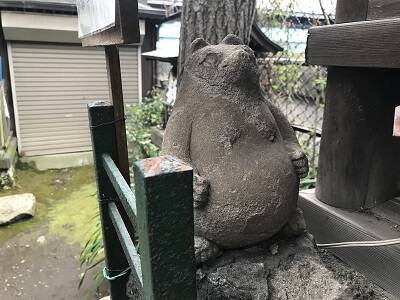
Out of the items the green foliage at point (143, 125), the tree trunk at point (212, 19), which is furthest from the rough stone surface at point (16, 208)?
the tree trunk at point (212, 19)

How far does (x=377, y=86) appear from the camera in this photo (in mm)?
1749

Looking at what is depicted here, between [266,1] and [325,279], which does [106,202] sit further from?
[266,1]

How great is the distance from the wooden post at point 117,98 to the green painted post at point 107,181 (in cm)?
2

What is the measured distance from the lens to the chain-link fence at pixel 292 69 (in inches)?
163

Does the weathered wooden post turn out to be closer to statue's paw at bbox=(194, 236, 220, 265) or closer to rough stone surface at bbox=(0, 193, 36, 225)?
statue's paw at bbox=(194, 236, 220, 265)

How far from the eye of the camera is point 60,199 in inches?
194

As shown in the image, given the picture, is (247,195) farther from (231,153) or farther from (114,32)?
(114,32)

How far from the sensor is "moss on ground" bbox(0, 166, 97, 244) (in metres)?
4.03

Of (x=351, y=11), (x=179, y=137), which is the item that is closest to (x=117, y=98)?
(x=179, y=137)

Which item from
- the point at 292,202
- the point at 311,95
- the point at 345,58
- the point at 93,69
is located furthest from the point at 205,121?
the point at 93,69

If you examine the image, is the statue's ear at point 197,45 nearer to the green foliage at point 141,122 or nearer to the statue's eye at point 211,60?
the statue's eye at point 211,60

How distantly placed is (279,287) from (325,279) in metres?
0.18

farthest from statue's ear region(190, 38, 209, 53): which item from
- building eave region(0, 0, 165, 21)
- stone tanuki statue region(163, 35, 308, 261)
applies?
building eave region(0, 0, 165, 21)

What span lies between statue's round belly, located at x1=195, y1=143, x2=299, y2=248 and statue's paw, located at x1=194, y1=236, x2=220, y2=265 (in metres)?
0.03
